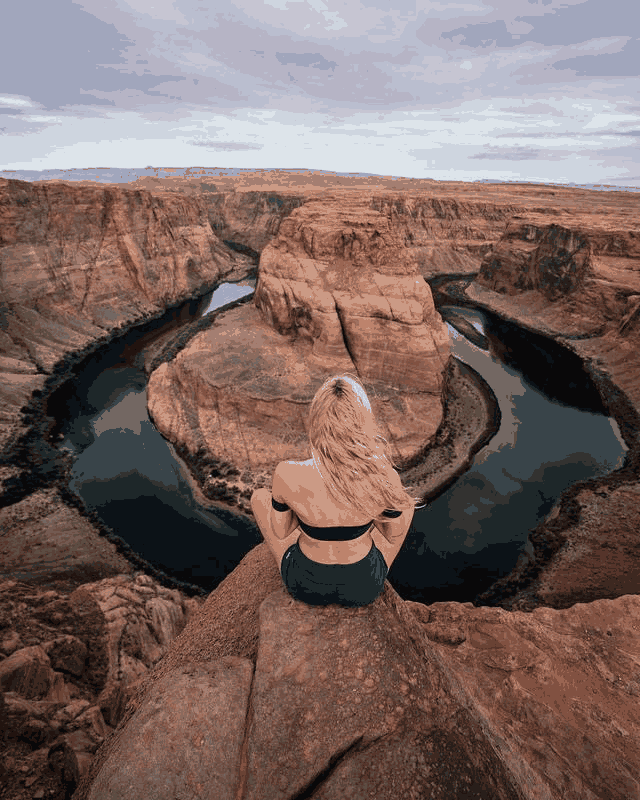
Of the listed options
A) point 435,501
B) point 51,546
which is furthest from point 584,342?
point 51,546

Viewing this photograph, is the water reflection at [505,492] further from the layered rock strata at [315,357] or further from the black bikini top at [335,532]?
the black bikini top at [335,532]

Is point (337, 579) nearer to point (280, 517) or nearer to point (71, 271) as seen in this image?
point (280, 517)

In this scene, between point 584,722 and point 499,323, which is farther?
point 499,323

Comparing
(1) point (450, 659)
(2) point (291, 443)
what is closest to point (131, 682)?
(1) point (450, 659)

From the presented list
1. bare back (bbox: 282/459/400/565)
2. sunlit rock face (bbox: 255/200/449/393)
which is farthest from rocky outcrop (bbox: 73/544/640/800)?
sunlit rock face (bbox: 255/200/449/393)

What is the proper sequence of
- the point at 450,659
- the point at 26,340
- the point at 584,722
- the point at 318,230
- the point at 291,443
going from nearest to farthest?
the point at 584,722 → the point at 450,659 → the point at 291,443 → the point at 318,230 → the point at 26,340

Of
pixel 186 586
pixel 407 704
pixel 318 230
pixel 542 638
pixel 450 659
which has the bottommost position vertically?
pixel 186 586

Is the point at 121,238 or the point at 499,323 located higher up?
the point at 121,238

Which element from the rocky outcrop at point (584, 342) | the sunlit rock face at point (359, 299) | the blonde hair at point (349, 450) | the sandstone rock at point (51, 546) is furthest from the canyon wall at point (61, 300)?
the rocky outcrop at point (584, 342)

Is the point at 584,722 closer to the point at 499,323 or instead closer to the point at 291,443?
the point at 291,443
